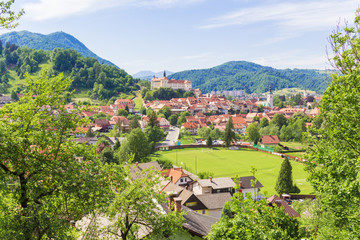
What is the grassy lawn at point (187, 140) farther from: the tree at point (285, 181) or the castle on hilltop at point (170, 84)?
the castle on hilltop at point (170, 84)

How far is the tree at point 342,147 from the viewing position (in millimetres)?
8531

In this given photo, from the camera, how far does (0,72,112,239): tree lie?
26.8 ft

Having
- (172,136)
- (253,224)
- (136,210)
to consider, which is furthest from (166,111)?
(253,224)

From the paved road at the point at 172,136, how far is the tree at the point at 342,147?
6928cm

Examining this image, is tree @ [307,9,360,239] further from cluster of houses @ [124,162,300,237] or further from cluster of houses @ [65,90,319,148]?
cluster of houses @ [65,90,319,148]

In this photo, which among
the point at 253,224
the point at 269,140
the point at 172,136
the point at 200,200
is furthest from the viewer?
the point at 172,136

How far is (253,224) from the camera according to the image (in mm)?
7316

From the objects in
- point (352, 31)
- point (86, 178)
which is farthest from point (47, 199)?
point (352, 31)

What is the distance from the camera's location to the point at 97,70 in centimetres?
16938

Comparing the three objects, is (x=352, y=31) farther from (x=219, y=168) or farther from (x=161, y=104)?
(x=161, y=104)

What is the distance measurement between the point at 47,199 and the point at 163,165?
41225 mm

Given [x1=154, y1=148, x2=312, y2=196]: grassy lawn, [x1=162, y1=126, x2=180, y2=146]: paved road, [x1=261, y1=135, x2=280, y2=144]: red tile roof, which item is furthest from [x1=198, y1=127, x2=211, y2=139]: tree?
[x1=261, y1=135, x2=280, y2=144]: red tile roof

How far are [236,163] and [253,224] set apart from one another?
54423mm

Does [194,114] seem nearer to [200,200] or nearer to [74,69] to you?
[74,69]
